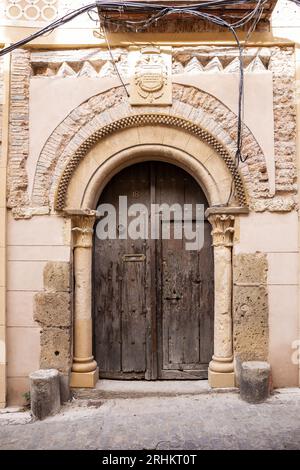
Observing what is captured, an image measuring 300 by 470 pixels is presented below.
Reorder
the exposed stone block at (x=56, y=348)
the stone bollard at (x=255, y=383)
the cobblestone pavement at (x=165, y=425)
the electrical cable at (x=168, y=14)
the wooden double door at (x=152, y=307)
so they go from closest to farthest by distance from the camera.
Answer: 1. the cobblestone pavement at (x=165, y=425)
2. the stone bollard at (x=255, y=383)
3. the electrical cable at (x=168, y=14)
4. the exposed stone block at (x=56, y=348)
5. the wooden double door at (x=152, y=307)

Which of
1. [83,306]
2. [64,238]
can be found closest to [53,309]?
[83,306]

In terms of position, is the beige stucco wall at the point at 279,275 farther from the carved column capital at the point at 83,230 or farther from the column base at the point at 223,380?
the carved column capital at the point at 83,230

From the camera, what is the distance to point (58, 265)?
13.9 feet

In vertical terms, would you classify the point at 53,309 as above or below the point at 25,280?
below

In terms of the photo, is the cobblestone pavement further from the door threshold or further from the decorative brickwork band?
the decorative brickwork band

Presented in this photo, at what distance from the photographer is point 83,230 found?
4340mm

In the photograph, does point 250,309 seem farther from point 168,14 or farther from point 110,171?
point 168,14

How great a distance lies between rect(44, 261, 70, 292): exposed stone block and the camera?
4.23 m

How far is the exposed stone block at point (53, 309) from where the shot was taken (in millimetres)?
4203

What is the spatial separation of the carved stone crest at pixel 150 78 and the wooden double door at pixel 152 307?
1.38 meters

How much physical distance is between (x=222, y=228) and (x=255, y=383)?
5.32ft

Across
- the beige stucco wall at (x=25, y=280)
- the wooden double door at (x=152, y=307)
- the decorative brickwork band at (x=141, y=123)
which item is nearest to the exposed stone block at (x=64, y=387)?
the beige stucco wall at (x=25, y=280)
